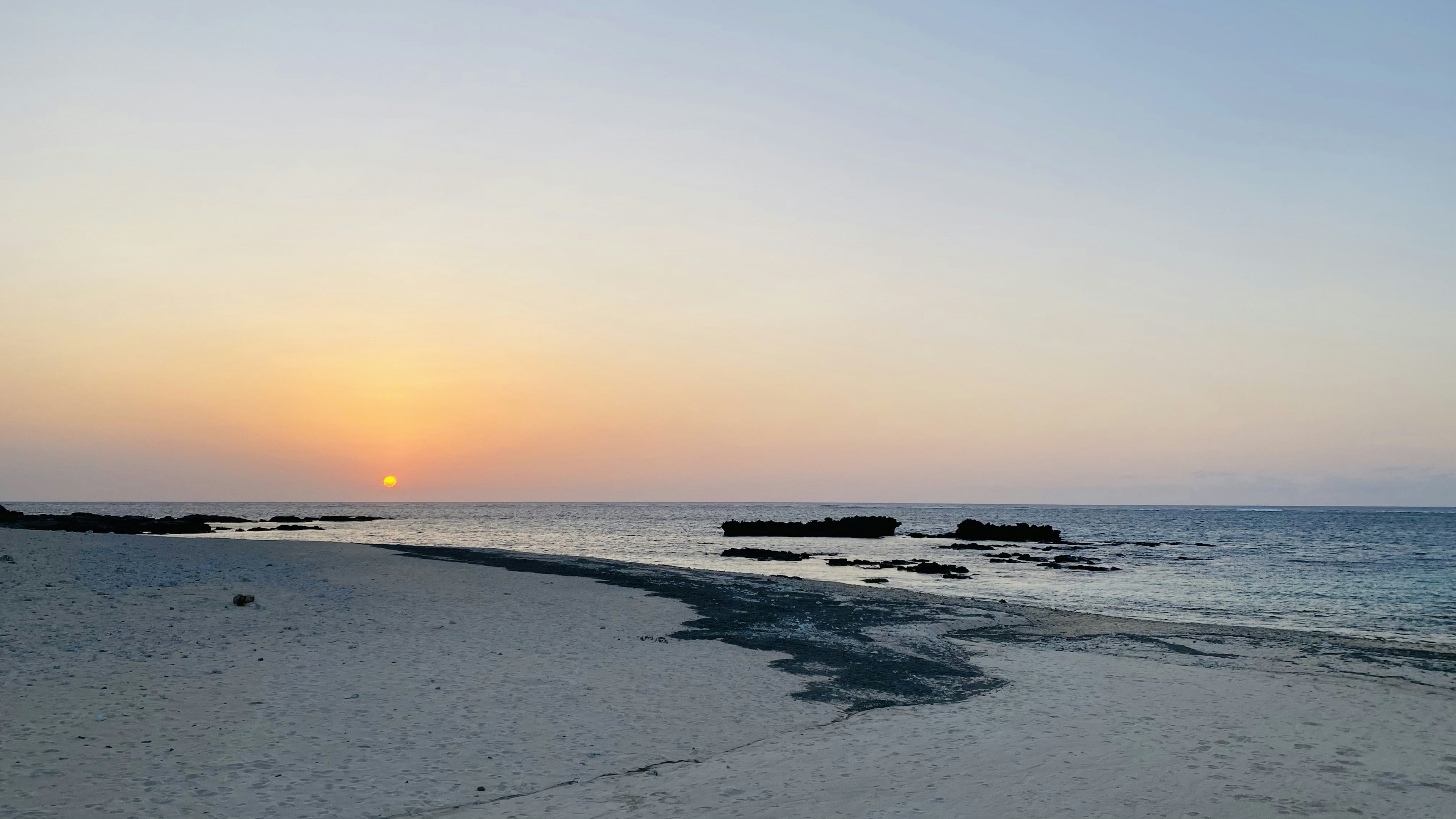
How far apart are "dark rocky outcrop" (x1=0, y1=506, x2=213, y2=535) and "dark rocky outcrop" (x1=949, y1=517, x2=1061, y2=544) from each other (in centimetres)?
7147

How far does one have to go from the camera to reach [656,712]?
13.5 metres

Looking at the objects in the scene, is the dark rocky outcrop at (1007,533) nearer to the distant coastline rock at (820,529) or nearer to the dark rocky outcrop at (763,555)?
the distant coastline rock at (820,529)

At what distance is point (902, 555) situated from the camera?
216ft

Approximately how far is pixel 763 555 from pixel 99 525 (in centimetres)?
4921

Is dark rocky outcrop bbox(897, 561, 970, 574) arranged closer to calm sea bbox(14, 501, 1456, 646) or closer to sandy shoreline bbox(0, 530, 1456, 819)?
calm sea bbox(14, 501, 1456, 646)

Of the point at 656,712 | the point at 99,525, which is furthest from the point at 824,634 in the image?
the point at 99,525

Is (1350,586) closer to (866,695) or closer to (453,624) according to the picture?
(866,695)

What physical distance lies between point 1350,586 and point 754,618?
115 ft

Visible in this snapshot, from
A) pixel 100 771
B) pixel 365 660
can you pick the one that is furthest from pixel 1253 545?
pixel 100 771

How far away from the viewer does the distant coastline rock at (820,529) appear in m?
95.0

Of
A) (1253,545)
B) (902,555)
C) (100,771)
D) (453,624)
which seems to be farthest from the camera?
(1253,545)

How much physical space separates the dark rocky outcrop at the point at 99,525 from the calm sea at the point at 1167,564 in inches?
173

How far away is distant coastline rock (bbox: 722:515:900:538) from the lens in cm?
9500

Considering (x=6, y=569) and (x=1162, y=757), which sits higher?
(x=6, y=569)
